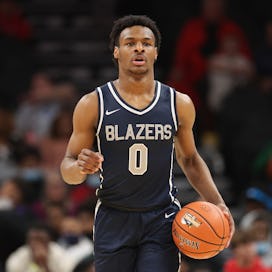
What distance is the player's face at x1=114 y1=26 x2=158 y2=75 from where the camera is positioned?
6934 mm

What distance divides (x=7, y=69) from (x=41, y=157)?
6.63 ft

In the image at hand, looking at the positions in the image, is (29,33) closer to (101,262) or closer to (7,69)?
(7,69)

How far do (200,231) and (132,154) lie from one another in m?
0.69

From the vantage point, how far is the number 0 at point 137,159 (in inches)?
272

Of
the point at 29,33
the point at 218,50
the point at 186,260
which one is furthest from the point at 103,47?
the point at 186,260

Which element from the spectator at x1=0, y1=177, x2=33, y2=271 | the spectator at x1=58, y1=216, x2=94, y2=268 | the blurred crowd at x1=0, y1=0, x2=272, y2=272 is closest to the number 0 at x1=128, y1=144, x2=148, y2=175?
the blurred crowd at x1=0, y1=0, x2=272, y2=272

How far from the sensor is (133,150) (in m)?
6.91

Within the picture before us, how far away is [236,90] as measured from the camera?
13508 millimetres

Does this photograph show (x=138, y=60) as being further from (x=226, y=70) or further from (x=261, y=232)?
(x=226, y=70)

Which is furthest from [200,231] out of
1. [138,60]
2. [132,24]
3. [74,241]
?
[74,241]

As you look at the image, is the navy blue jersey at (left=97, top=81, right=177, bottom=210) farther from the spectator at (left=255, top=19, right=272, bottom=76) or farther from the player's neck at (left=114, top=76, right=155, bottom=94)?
the spectator at (left=255, top=19, right=272, bottom=76)

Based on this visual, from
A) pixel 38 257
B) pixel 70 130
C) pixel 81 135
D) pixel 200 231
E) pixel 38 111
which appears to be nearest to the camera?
pixel 200 231

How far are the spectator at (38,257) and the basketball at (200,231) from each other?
12.5 feet

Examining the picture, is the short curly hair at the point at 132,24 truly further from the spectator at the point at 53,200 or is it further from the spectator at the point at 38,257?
A: the spectator at the point at 53,200
